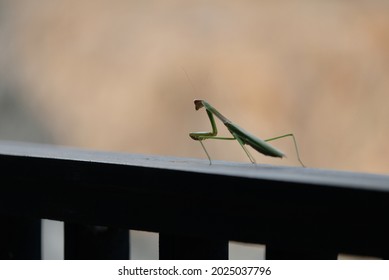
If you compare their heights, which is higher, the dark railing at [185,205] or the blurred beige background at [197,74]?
the blurred beige background at [197,74]

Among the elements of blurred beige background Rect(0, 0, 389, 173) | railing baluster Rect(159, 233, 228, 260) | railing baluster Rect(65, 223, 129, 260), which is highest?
blurred beige background Rect(0, 0, 389, 173)

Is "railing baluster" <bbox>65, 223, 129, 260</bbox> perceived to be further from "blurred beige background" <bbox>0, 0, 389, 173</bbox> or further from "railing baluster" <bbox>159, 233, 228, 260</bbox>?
"blurred beige background" <bbox>0, 0, 389, 173</bbox>

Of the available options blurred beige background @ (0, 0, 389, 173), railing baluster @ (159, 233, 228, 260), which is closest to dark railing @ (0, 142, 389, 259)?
railing baluster @ (159, 233, 228, 260)

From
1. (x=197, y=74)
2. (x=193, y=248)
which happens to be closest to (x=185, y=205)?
(x=193, y=248)

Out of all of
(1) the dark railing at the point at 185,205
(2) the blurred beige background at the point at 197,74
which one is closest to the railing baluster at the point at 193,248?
(1) the dark railing at the point at 185,205

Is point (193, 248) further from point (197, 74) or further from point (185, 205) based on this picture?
point (197, 74)

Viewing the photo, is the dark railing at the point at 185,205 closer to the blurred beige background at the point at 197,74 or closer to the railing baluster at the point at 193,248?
the railing baluster at the point at 193,248
